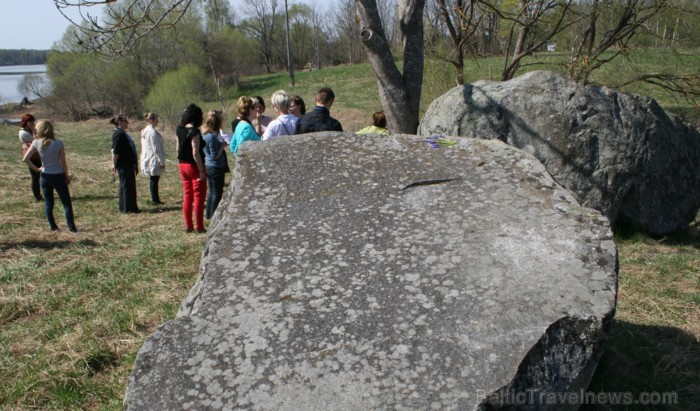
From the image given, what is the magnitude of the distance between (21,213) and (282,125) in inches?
215

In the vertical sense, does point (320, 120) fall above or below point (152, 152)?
above

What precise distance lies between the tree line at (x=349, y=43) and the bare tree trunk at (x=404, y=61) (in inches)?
0.5

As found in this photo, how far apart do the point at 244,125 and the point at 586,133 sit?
14.2ft

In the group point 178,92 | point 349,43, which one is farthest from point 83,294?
point 349,43

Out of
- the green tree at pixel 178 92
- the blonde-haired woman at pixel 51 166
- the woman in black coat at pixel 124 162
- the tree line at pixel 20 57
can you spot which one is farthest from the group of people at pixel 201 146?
the tree line at pixel 20 57

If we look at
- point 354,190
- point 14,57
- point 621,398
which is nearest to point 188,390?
point 354,190

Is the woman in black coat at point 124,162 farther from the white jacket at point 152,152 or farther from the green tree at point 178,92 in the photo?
the green tree at point 178,92

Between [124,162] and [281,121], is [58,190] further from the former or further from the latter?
[281,121]

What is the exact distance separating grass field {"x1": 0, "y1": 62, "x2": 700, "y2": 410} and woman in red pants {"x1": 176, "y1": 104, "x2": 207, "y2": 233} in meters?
0.35

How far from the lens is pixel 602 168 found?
6633 millimetres

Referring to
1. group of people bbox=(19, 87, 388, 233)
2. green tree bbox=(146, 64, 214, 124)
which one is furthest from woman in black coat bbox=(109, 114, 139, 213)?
green tree bbox=(146, 64, 214, 124)

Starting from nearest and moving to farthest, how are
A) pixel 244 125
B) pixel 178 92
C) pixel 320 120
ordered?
pixel 320 120 → pixel 244 125 → pixel 178 92

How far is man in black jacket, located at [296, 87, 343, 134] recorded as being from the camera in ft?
18.9

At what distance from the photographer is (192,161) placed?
739 centimetres
